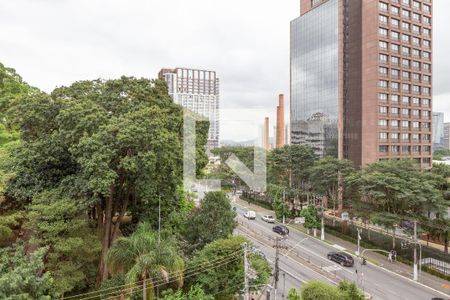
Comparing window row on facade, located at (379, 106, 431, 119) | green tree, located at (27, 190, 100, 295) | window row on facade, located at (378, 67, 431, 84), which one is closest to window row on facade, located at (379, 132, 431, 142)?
window row on facade, located at (379, 106, 431, 119)

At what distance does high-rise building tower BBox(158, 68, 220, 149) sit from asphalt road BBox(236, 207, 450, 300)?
50.9 m

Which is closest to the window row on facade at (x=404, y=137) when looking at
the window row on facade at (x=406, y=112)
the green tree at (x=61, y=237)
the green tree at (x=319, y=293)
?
the window row on facade at (x=406, y=112)

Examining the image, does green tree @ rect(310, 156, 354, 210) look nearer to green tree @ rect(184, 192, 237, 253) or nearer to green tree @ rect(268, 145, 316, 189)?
green tree @ rect(268, 145, 316, 189)

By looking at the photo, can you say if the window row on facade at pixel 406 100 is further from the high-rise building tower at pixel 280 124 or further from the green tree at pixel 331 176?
the high-rise building tower at pixel 280 124

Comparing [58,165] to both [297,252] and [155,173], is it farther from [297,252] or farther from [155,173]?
[297,252]

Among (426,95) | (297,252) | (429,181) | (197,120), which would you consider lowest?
(297,252)

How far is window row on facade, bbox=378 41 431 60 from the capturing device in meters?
46.2

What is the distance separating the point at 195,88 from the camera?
102 m

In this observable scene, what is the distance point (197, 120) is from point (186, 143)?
3251 mm

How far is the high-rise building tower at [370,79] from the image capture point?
45781 millimetres

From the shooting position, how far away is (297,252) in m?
30.1

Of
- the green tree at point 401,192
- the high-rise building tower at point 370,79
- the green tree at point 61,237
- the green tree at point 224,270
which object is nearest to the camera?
the green tree at point 61,237

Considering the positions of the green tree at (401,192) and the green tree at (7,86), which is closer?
the green tree at (401,192)

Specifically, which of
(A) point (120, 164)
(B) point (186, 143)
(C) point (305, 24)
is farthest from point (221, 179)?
(A) point (120, 164)
